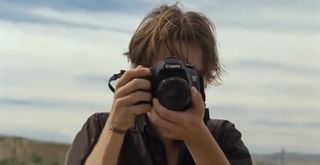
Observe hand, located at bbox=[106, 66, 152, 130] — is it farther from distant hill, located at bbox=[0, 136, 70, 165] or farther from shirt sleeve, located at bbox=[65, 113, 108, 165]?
distant hill, located at bbox=[0, 136, 70, 165]

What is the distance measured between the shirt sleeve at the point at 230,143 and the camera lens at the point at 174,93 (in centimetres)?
38

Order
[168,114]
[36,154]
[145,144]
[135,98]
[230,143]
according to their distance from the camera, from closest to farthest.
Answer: [168,114]
[135,98]
[145,144]
[230,143]
[36,154]

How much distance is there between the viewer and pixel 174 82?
405 centimetres

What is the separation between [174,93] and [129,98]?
20 cm

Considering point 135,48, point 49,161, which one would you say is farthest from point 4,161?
point 135,48

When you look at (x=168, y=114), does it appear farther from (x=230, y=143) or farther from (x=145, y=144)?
(x=230, y=143)

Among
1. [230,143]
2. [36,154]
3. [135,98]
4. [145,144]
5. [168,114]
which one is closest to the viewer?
[168,114]

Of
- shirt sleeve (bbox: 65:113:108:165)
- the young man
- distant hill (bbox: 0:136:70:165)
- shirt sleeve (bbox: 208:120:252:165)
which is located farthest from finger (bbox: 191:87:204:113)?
distant hill (bbox: 0:136:70:165)

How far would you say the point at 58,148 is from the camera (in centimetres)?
3578

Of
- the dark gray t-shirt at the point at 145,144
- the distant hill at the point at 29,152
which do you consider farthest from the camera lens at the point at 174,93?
the distant hill at the point at 29,152

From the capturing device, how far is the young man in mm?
4043

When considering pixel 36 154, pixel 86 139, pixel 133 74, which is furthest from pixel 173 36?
pixel 36 154

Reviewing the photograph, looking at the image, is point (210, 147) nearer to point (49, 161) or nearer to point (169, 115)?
point (169, 115)

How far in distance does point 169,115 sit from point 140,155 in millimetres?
317
